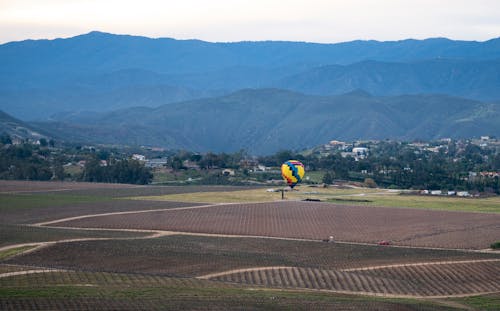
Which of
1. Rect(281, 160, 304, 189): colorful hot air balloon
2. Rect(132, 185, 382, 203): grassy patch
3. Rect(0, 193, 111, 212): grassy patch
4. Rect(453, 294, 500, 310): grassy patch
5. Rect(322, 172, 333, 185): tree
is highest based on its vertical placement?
Rect(281, 160, 304, 189): colorful hot air balloon

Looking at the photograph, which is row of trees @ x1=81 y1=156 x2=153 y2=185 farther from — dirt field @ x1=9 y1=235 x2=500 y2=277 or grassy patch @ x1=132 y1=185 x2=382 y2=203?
dirt field @ x1=9 y1=235 x2=500 y2=277

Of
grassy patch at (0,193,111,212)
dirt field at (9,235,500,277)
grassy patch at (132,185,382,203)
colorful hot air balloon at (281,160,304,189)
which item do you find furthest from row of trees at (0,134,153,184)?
dirt field at (9,235,500,277)

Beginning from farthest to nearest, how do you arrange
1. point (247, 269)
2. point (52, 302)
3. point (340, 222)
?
1. point (340, 222)
2. point (247, 269)
3. point (52, 302)

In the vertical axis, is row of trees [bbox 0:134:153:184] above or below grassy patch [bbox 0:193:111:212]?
above

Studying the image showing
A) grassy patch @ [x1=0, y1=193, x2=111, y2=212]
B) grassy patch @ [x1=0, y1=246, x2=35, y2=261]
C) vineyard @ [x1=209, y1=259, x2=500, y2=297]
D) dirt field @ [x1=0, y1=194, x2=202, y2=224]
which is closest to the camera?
vineyard @ [x1=209, y1=259, x2=500, y2=297]

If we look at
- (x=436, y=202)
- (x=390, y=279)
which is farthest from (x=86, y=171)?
(x=390, y=279)

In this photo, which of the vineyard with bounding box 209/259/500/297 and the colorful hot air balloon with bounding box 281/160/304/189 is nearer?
the vineyard with bounding box 209/259/500/297

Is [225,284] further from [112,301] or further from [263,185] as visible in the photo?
[263,185]

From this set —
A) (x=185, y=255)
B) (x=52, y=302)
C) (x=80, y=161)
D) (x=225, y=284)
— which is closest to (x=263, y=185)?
(x=80, y=161)
